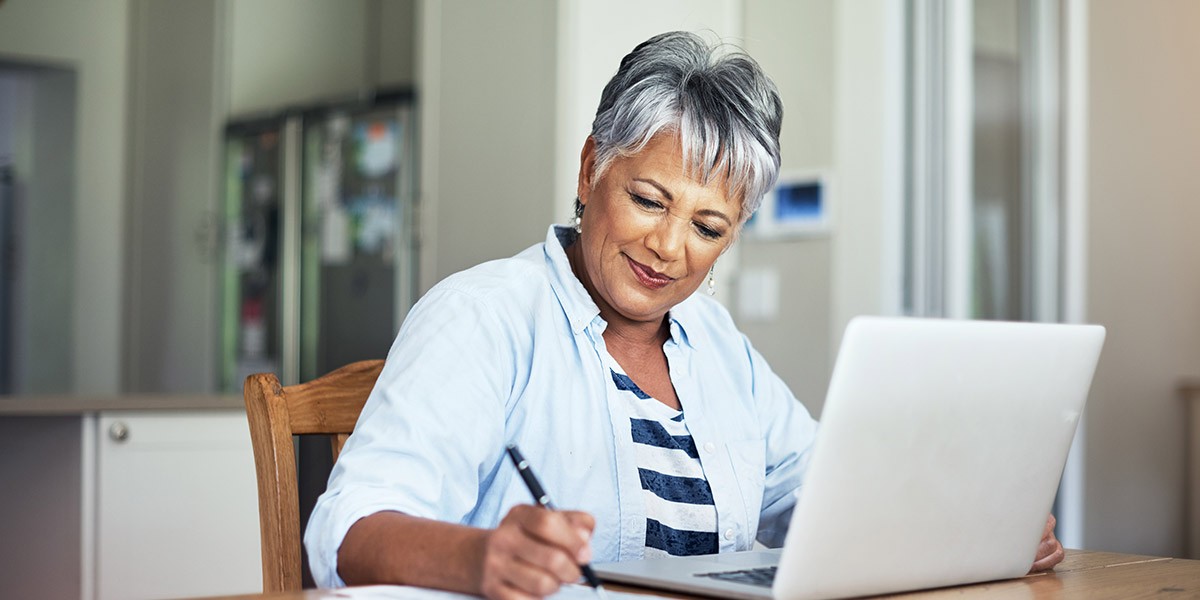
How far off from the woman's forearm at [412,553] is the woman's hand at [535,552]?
2cm

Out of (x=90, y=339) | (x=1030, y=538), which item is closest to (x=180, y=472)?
(x=1030, y=538)

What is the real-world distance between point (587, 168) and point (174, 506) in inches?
56.7

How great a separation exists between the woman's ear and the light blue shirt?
62 mm

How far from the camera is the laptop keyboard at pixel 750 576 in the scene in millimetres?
971

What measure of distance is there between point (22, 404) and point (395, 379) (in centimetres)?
154

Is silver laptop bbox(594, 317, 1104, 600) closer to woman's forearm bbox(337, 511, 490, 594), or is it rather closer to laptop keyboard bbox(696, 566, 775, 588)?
laptop keyboard bbox(696, 566, 775, 588)

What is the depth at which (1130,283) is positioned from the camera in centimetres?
370

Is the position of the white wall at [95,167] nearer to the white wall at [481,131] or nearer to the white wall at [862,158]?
the white wall at [481,131]

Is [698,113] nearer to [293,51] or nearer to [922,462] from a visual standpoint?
[922,462]

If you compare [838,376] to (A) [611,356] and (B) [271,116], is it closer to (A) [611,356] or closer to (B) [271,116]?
(A) [611,356]

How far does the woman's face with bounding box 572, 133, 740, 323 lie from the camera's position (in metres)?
1.32

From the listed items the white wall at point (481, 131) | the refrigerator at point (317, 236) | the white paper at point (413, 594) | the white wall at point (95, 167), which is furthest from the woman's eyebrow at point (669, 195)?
the white wall at point (95, 167)

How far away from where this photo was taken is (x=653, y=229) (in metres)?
1.33

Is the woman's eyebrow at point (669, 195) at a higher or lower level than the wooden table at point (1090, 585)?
higher
